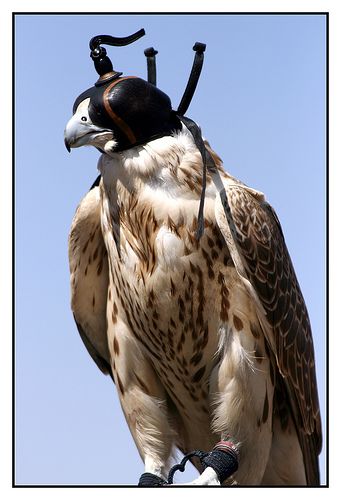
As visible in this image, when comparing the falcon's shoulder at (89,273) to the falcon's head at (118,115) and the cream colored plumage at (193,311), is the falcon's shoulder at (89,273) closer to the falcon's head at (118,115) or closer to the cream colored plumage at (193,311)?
the cream colored plumage at (193,311)

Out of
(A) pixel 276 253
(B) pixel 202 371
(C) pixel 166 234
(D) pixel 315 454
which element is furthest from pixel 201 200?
(D) pixel 315 454

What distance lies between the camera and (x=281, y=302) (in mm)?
4789

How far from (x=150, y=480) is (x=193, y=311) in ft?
2.92

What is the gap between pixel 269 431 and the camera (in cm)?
479

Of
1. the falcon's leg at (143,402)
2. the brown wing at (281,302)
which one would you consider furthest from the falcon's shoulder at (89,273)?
the brown wing at (281,302)

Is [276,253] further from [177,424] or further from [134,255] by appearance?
[177,424]

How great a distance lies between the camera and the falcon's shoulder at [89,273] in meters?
4.93

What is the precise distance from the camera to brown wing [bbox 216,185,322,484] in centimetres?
459

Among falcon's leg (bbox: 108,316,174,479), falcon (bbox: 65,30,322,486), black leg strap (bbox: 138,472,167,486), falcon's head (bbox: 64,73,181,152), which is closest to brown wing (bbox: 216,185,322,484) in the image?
falcon (bbox: 65,30,322,486)

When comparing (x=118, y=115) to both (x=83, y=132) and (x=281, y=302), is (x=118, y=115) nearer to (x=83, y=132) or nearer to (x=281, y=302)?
(x=83, y=132)

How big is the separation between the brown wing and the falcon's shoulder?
774 mm

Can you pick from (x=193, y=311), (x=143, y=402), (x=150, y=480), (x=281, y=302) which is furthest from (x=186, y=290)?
(x=150, y=480)

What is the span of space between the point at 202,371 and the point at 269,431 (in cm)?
47

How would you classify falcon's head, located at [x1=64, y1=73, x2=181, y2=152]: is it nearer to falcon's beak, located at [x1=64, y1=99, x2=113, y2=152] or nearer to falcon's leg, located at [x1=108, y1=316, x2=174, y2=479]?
falcon's beak, located at [x1=64, y1=99, x2=113, y2=152]
